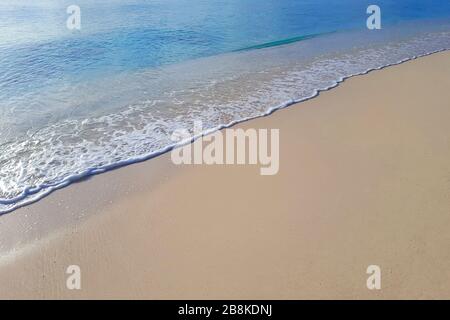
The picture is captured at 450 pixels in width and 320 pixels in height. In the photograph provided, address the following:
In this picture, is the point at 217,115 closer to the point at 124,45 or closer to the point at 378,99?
the point at 378,99

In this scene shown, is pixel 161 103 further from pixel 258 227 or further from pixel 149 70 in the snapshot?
pixel 258 227

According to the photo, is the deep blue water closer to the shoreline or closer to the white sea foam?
the white sea foam

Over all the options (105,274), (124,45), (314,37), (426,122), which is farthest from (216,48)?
(105,274)

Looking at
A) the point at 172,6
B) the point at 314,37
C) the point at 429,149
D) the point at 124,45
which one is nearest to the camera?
the point at 429,149

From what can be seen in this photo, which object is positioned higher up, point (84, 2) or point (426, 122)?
point (84, 2)

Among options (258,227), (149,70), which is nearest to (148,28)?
(149,70)

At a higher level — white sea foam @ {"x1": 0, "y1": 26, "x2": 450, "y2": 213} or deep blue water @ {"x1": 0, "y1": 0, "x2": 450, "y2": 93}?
deep blue water @ {"x1": 0, "y1": 0, "x2": 450, "y2": 93}

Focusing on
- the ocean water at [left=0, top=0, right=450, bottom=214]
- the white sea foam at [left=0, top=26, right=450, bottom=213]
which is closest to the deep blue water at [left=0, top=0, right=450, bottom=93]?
the ocean water at [left=0, top=0, right=450, bottom=214]
